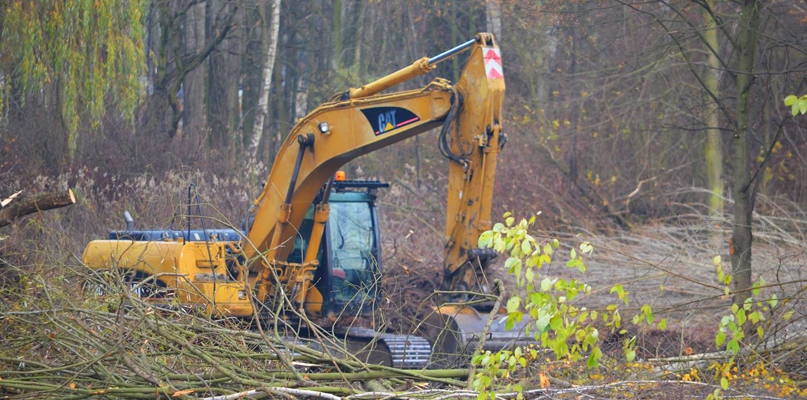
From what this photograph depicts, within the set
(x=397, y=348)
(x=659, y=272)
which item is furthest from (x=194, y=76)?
(x=397, y=348)

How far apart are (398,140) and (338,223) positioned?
5.12ft

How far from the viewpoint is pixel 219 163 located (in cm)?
1864

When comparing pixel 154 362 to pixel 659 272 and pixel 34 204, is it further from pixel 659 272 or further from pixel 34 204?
pixel 659 272

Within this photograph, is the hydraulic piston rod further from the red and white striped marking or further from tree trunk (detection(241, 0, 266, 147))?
tree trunk (detection(241, 0, 266, 147))

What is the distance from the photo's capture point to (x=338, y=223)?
10.5 metres

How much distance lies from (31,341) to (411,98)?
4677 mm

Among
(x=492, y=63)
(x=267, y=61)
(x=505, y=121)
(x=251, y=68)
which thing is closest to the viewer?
(x=492, y=63)

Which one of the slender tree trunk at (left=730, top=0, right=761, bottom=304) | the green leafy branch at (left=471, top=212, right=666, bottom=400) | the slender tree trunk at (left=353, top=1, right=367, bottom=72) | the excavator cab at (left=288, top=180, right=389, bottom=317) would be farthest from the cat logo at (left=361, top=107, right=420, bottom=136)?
the slender tree trunk at (left=353, top=1, right=367, bottom=72)

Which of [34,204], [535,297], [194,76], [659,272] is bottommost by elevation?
[659,272]

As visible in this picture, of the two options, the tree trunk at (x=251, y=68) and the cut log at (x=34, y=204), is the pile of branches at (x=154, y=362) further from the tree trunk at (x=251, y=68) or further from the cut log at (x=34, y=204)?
the tree trunk at (x=251, y=68)

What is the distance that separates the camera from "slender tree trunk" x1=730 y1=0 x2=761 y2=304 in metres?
7.52

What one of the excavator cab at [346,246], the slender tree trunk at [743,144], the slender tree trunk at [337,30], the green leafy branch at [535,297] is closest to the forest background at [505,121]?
the slender tree trunk at [743,144]

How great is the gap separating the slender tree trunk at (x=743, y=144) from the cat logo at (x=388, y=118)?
3119mm

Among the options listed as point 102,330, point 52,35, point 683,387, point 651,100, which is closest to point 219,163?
point 52,35
